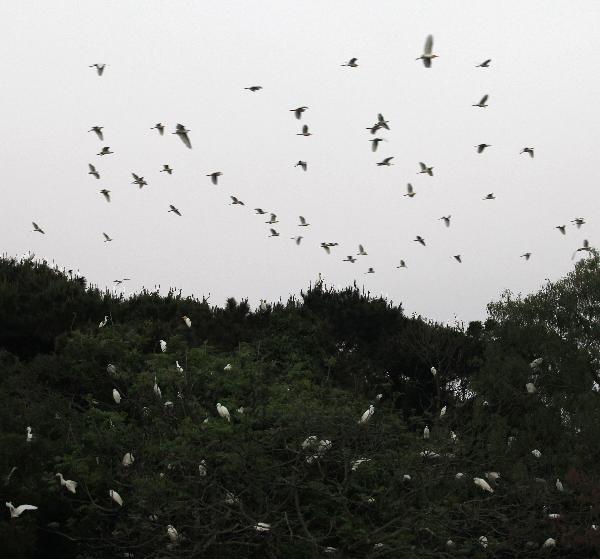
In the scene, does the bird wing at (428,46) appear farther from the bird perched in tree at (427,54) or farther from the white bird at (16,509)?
the white bird at (16,509)

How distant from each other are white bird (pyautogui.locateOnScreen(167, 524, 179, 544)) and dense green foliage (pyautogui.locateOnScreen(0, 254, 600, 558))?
52 millimetres

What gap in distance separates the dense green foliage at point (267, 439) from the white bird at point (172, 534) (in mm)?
52

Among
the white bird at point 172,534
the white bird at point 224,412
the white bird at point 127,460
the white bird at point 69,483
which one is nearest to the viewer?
the white bird at point 172,534

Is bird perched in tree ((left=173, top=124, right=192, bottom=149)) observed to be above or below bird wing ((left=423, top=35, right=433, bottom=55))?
below

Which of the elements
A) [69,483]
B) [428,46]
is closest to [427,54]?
[428,46]

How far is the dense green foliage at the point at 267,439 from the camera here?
49.6 feet

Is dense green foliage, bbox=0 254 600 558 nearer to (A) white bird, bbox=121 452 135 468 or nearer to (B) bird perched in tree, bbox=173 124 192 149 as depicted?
(A) white bird, bbox=121 452 135 468

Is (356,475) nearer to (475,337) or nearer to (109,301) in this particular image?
(109,301)

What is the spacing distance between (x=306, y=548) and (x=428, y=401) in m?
16.7

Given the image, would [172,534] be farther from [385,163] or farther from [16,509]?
[385,163]

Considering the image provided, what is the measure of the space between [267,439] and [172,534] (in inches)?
87.5

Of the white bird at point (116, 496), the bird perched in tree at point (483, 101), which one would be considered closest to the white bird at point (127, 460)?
the white bird at point (116, 496)

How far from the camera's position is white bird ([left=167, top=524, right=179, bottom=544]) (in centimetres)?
1441

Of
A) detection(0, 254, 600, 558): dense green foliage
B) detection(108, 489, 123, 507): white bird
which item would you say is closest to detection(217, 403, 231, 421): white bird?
detection(0, 254, 600, 558): dense green foliage
